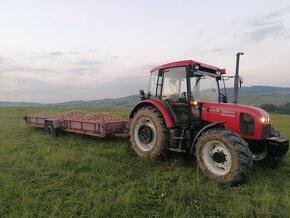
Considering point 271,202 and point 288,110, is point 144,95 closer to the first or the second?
point 271,202

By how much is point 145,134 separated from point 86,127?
2.71 metres

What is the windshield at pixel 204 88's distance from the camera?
247 inches

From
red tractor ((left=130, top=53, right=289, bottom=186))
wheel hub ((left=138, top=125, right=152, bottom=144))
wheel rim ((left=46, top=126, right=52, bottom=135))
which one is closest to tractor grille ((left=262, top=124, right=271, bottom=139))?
red tractor ((left=130, top=53, right=289, bottom=186))

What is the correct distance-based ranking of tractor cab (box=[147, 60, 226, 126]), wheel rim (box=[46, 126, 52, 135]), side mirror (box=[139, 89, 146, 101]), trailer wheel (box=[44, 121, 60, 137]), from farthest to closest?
wheel rim (box=[46, 126, 52, 135]) → trailer wheel (box=[44, 121, 60, 137]) → side mirror (box=[139, 89, 146, 101]) → tractor cab (box=[147, 60, 226, 126])

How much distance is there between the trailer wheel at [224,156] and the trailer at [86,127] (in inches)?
122

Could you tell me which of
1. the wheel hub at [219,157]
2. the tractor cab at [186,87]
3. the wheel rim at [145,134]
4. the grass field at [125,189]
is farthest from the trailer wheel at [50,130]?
the wheel hub at [219,157]

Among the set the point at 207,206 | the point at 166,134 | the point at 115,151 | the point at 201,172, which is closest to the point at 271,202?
the point at 207,206

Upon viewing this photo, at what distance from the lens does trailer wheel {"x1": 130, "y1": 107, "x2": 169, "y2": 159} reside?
20.6 feet

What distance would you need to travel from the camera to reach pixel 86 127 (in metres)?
8.74

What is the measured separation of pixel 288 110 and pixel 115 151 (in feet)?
172

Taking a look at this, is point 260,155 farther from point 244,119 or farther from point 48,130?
point 48,130

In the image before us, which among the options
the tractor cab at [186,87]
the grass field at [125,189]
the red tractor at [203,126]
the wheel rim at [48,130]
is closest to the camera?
the grass field at [125,189]

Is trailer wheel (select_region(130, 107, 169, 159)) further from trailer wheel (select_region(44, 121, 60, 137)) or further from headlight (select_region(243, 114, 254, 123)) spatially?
trailer wheel (select_region(44, 121, 60, 137))

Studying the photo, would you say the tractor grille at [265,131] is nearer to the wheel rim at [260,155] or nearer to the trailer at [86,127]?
the wheel rim at [260,155]
